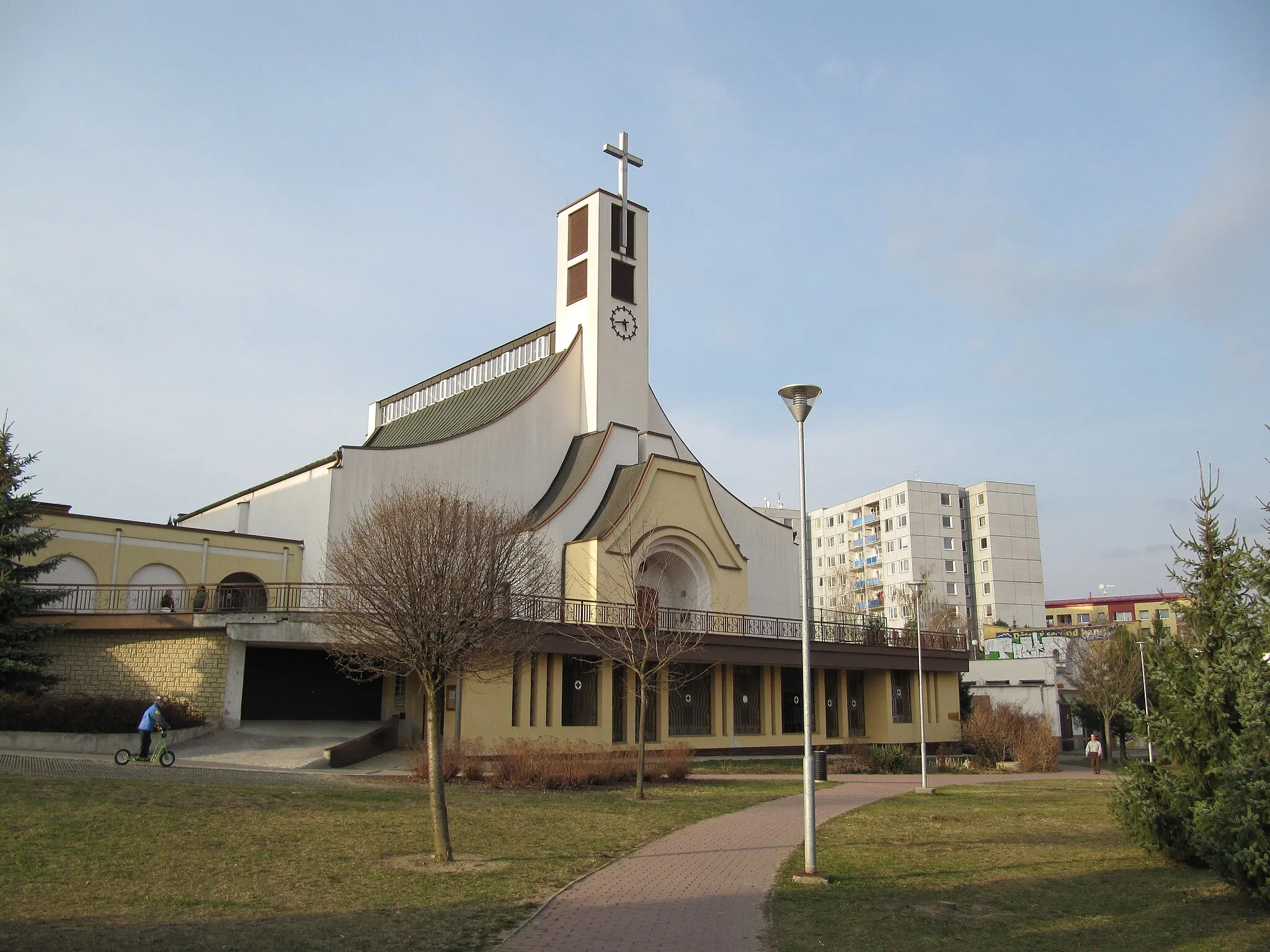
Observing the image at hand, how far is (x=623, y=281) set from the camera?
39219 millimetres

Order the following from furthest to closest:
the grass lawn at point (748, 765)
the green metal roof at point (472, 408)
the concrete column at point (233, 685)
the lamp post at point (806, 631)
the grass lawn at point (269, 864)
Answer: the green metal roof at point (472, 408)
the grass lawn at point (748, 765)
the concrete column at point (233, 685)
the lamp post at point (806, 631)
the grass lawn at point (269, 864)

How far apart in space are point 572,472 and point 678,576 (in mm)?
5431

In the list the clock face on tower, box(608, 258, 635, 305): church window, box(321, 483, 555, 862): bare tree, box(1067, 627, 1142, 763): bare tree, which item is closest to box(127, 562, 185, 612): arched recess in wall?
box(321, 483, 555, 862): bare tree

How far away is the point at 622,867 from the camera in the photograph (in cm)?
1177

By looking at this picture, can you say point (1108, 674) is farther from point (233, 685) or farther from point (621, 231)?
point (233, 685)

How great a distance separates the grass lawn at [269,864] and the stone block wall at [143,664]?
33.8ft

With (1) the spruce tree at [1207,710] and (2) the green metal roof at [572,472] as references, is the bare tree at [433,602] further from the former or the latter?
(2) the green metal roof at [572,472]

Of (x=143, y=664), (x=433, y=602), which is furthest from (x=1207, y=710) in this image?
(x=143, y=664)

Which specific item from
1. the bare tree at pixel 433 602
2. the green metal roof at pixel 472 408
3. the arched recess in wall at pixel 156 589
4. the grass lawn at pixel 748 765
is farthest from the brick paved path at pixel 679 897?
the green metal roof at pixel 472 408

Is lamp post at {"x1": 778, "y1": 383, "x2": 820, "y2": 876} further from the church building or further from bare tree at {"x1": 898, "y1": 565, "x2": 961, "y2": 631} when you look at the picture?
bare tree at {"x1": 898, "y1": 565, "x2": 961, "y2": 631}

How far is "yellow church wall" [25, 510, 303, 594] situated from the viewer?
28656 millimetres

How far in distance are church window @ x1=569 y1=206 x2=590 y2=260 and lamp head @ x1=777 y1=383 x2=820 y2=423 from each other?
27.5 meters

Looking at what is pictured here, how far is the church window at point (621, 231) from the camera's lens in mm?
39188

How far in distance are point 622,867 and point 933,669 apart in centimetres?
3095
